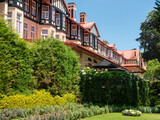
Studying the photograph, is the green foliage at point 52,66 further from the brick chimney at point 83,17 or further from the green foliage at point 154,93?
the brick chimney at point 83,17

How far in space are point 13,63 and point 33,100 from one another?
88.5 inches

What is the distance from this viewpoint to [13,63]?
10.4 m

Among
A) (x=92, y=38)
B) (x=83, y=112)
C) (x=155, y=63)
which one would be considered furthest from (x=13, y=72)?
(x=155, y=63)

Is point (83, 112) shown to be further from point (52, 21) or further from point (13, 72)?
point (52, 21)

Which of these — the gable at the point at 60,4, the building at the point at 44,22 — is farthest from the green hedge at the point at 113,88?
the gable at the point at 60,4

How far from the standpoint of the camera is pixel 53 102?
12.5 meters

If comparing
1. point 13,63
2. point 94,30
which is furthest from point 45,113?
point 94,30

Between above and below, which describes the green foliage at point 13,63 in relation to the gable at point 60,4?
below

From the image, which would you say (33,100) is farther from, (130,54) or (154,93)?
(130,54)

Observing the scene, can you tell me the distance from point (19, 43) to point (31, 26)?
52.7 feet

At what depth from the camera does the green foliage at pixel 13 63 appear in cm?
994

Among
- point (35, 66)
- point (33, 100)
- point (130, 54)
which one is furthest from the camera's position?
point (130, 54)

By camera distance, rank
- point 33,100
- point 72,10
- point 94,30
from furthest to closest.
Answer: point 94,30 < point 72,10 < point 33,100

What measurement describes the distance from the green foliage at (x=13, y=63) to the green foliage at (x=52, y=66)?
1.13m
